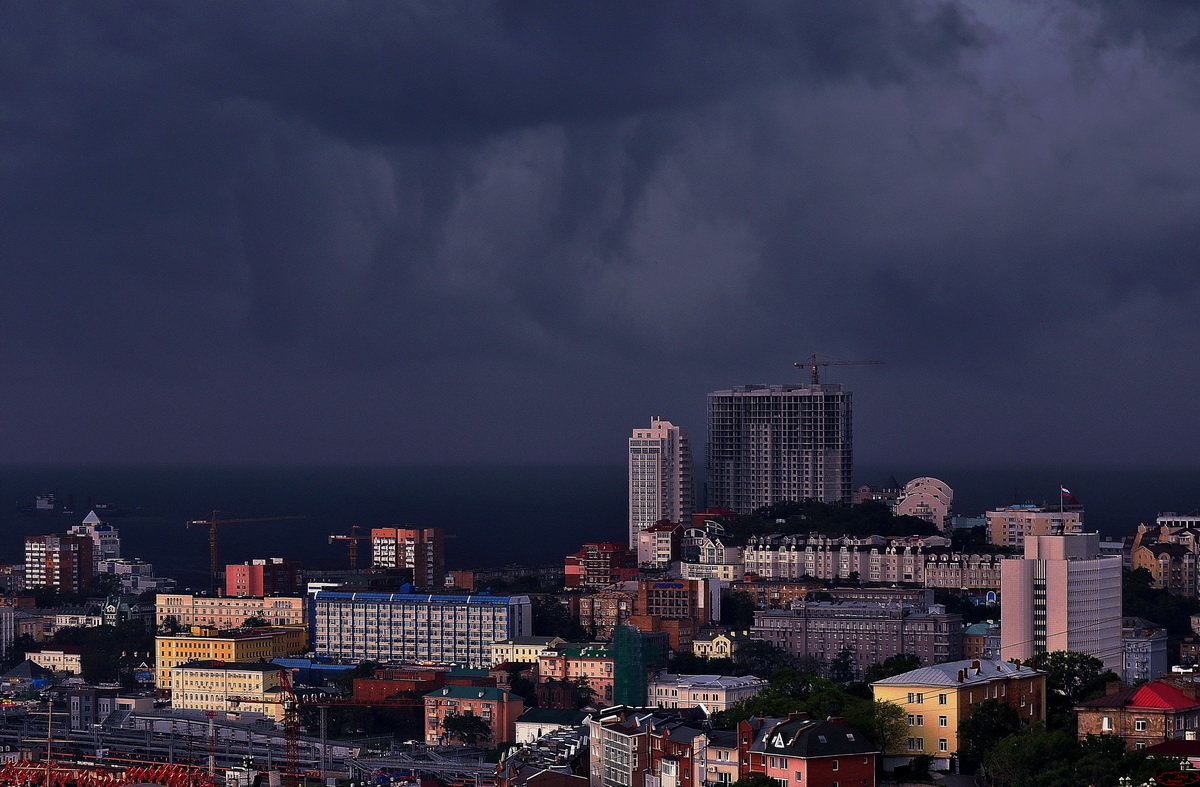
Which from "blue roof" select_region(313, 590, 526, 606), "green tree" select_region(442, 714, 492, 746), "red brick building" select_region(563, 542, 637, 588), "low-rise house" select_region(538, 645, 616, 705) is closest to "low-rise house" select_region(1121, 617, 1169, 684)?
"low-rise house" select_region(538, 645, 616, 705)

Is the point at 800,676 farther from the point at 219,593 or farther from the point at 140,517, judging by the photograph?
the point at 140,517

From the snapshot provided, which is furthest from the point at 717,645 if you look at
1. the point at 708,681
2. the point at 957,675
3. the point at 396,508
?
the point at 396,508

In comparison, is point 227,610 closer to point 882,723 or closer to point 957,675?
point 957,675

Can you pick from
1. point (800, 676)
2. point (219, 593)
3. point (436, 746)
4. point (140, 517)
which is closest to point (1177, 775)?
point (800, 676)

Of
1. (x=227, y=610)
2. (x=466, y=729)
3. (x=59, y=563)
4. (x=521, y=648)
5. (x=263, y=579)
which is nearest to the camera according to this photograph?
(x=466, y=729)

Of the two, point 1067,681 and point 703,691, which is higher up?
point 1067,681

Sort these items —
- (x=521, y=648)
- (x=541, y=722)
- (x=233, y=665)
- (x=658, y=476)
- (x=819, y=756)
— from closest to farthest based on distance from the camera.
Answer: (x=819, y=756), (x=541, y=722), (x=233, y=665), (x=521, y=648), (x=658, y=476)

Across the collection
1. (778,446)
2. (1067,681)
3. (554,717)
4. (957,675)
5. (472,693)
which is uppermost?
(778,446)
